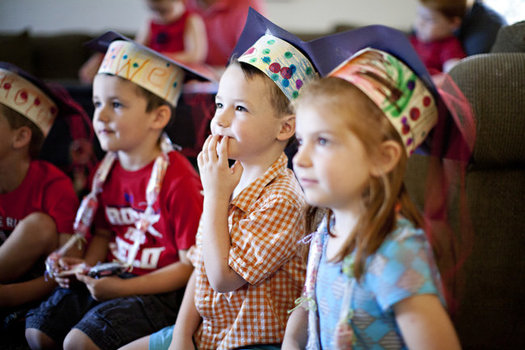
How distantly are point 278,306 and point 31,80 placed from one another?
96 centimetres

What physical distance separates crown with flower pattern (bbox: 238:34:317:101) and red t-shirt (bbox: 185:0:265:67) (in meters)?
2.21

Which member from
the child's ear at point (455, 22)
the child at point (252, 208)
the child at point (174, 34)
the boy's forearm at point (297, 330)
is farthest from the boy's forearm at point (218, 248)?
the child's ear at point (455, 22)

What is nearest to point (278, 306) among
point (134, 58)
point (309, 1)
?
point (134, 58)

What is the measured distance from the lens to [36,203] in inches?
54.0

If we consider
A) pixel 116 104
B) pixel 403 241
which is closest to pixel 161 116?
pixel 116 104

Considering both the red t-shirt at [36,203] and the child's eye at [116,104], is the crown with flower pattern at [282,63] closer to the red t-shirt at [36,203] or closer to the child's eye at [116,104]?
the child's eye at [116,104]

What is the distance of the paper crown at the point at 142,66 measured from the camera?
1252 mm

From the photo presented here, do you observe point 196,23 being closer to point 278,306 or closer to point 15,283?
point 15,283

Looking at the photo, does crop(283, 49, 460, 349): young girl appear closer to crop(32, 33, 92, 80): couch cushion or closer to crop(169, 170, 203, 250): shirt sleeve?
crop(169, 170, 203, 250): shirt sleeve

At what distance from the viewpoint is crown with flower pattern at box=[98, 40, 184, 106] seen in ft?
4.11

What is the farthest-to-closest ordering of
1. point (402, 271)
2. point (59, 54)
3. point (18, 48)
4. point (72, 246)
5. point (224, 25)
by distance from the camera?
point (59, 54) < point (18, 48) < point (224, 25) < point (72, 246) < point (402, 271)

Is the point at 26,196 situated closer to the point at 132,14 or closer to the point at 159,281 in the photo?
the point at 159,281

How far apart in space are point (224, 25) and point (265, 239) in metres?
2.60

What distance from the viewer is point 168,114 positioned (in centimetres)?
135
